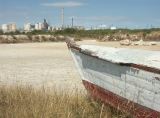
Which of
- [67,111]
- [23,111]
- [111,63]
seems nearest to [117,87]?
[111,63]

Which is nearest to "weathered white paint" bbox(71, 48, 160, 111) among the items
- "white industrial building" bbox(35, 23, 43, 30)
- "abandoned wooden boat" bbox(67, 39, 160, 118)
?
"abandoned wooden boat" bbox(67, 39, 160, 118)

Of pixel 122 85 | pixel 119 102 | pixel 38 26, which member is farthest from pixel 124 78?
pixel 38 26

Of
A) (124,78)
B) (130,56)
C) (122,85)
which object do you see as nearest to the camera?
(124,78)

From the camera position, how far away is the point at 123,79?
6.35m

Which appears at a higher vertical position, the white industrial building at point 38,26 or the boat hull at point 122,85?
the boat hull at point 122,85

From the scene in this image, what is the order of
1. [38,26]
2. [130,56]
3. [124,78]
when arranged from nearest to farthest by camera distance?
[124,78] < [130,56] < [38,26]

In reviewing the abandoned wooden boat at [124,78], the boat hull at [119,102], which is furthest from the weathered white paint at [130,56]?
the boat hull at [119,102]

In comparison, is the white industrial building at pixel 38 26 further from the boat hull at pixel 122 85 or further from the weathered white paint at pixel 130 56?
the weathered white paint at pixel 130 56

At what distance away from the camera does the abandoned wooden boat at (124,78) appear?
5.70 metres

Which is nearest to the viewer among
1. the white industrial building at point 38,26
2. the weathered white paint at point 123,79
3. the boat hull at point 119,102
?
the weathered white paint at point 123,79

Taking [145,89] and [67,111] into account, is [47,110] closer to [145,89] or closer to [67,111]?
[67,111]

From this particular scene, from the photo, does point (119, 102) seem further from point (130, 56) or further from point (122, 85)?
point (130, 56)

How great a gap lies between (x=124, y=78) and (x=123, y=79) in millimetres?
50

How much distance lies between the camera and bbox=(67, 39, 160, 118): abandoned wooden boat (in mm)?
5699
